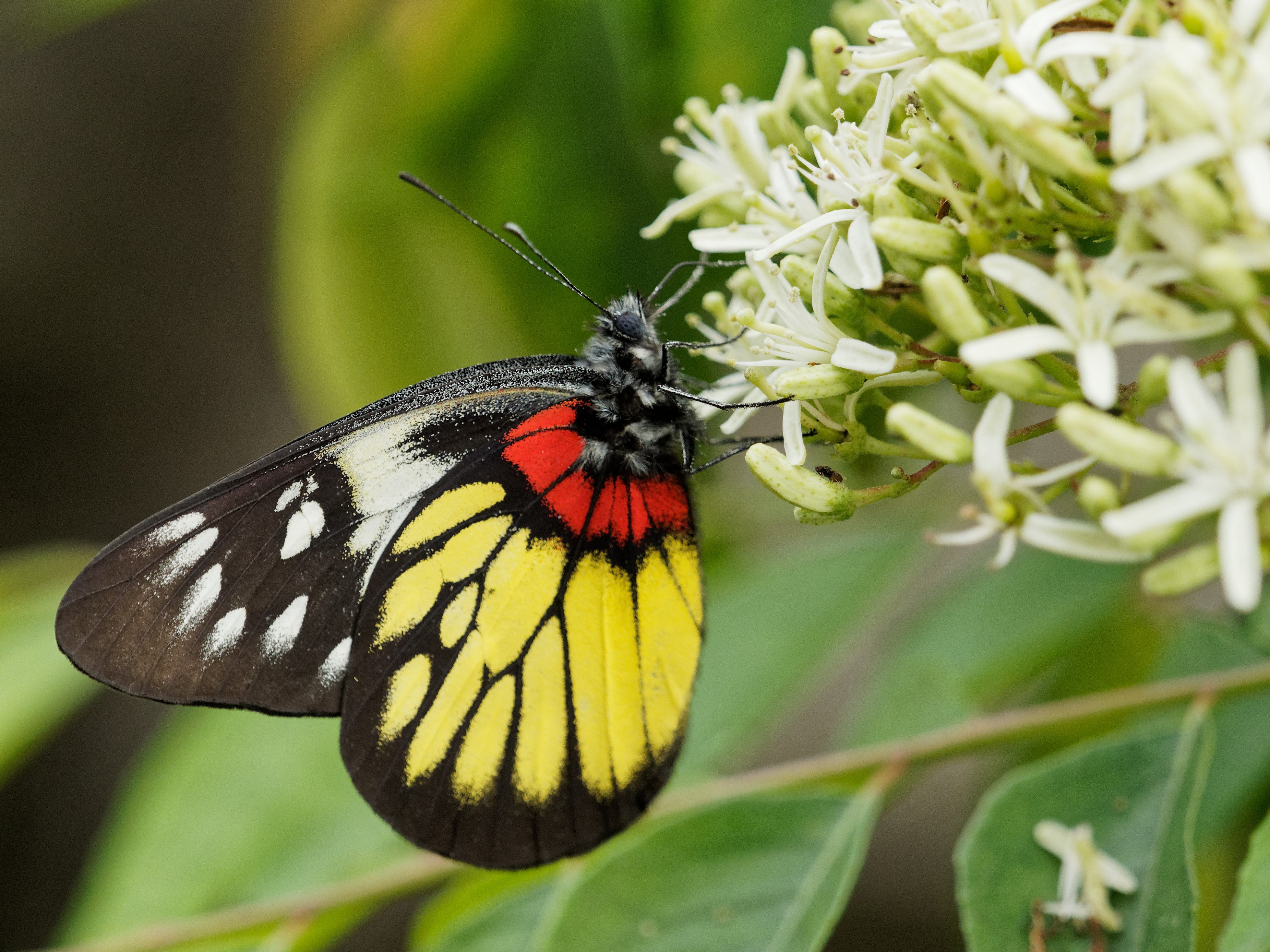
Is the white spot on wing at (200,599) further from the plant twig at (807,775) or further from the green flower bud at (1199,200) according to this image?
the green flower bud at (1199,200)

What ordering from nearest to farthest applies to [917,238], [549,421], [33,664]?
[917,238] → [549,421] → [33,664]

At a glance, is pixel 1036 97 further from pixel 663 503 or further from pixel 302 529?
pixel 302 529

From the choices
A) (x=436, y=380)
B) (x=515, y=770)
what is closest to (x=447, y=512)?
(x=436, y=380)

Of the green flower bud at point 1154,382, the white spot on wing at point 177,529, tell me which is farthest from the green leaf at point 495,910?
the green flower bud at point 1154,382

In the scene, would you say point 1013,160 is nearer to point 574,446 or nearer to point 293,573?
point 574,446

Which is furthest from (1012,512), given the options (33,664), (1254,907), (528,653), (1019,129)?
(33,664)

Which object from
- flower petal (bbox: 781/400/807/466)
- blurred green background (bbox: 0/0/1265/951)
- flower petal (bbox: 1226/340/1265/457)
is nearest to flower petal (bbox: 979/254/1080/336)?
flower petal (bbox: 1226/340/1265/457)

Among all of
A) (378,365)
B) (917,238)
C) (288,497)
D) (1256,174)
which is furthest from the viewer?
(378,365)
